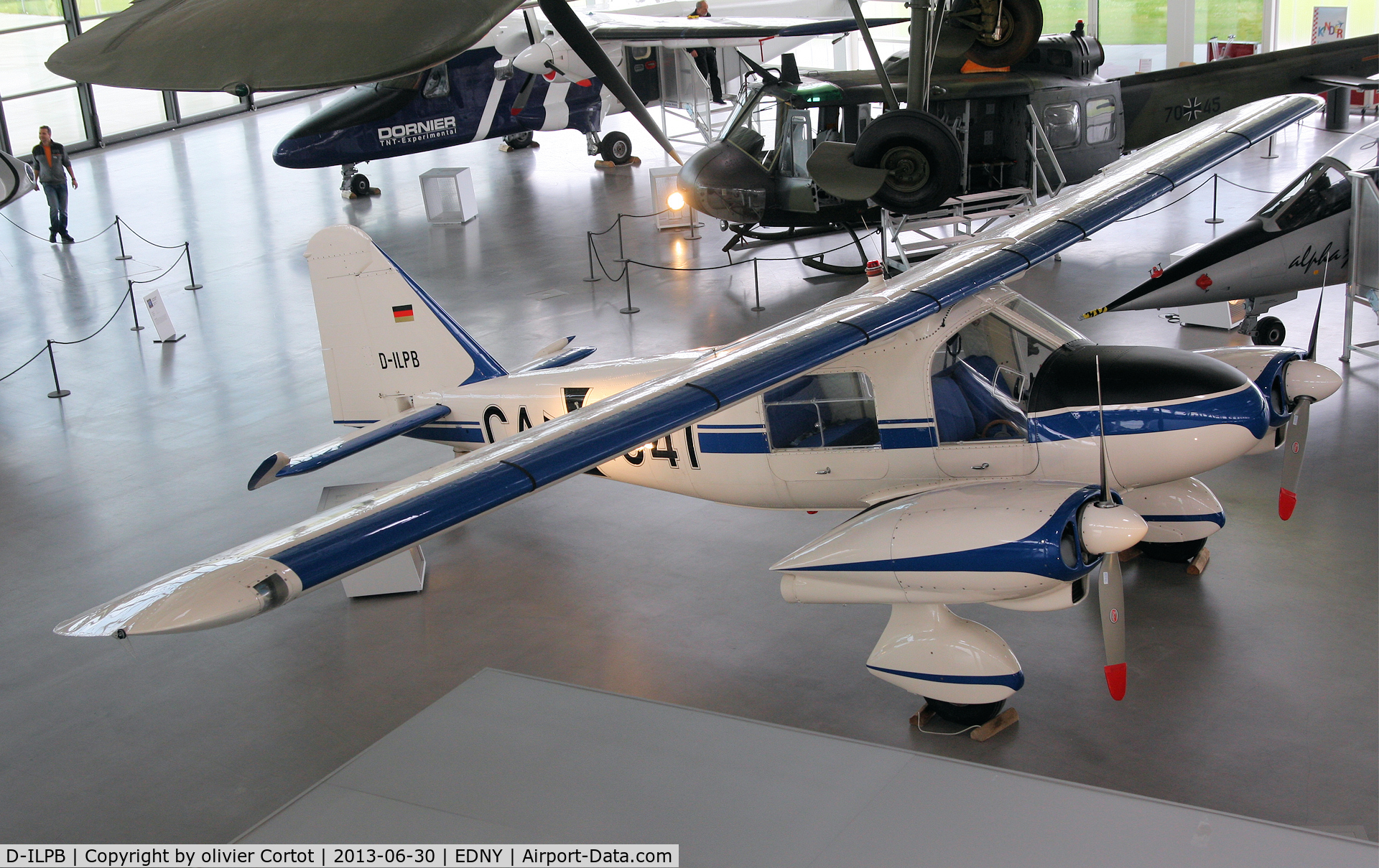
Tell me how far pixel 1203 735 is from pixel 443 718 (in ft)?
13.6

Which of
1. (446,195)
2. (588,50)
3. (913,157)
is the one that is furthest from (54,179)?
(588,50)

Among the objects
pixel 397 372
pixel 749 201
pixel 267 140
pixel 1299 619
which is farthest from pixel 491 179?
pixel 1299 619

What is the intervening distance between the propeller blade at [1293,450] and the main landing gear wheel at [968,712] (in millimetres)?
2352

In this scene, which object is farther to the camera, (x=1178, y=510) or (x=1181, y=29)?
(x=1181, y=29)

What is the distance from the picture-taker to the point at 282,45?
270cm

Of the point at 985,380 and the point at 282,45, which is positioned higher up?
the point at 282,45

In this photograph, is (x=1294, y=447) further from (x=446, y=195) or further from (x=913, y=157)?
(x=446, y=195)

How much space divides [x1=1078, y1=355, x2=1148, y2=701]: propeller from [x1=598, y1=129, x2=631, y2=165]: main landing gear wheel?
18.9 meters

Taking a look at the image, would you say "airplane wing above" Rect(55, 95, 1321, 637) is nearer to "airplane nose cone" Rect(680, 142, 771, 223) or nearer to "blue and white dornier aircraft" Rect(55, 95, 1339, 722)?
"blue and white dornier aircraft" Rect(55, 95, 1339, 722)

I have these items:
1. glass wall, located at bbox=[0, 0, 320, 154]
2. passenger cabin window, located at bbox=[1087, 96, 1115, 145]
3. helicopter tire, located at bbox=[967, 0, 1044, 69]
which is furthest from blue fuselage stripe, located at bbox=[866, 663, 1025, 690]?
glass wall, located at bbox=[0, 0, 320, 154]

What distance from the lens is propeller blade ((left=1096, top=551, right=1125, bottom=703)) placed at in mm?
5395

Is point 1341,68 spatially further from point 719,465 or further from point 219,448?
point 219,448

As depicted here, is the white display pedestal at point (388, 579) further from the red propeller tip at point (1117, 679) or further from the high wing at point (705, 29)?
the high wing at point (705, 29)

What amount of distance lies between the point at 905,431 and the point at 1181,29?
21498mm
